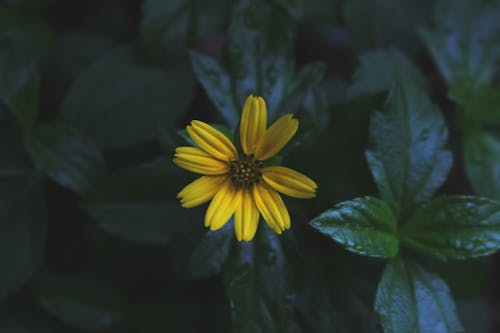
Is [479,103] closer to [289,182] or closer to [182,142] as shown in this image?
[289,182]

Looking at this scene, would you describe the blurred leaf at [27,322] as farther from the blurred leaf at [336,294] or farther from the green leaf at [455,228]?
the green leaf at [455,228]

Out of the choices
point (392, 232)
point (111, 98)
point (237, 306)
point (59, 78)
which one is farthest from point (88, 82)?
point (392, 232)

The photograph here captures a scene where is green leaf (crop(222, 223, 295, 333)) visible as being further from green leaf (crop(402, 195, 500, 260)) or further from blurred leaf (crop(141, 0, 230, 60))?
blurred leaf (crop(141, 0, 230, 60))

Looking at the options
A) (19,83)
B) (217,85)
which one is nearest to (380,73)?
(217,85)

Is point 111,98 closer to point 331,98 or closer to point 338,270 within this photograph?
point 331,98

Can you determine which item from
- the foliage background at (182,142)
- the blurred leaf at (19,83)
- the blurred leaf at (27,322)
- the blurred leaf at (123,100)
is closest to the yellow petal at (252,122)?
the foliage background at (182,142)

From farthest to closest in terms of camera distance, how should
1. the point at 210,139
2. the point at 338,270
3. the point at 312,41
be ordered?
the point at 312,41 → the point at 338,270 → the point at 210,139

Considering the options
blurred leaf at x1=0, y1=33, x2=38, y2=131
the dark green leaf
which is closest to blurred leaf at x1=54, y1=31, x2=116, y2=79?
blurred leaf at x1=0, y1=33, x2=38, y2=131
